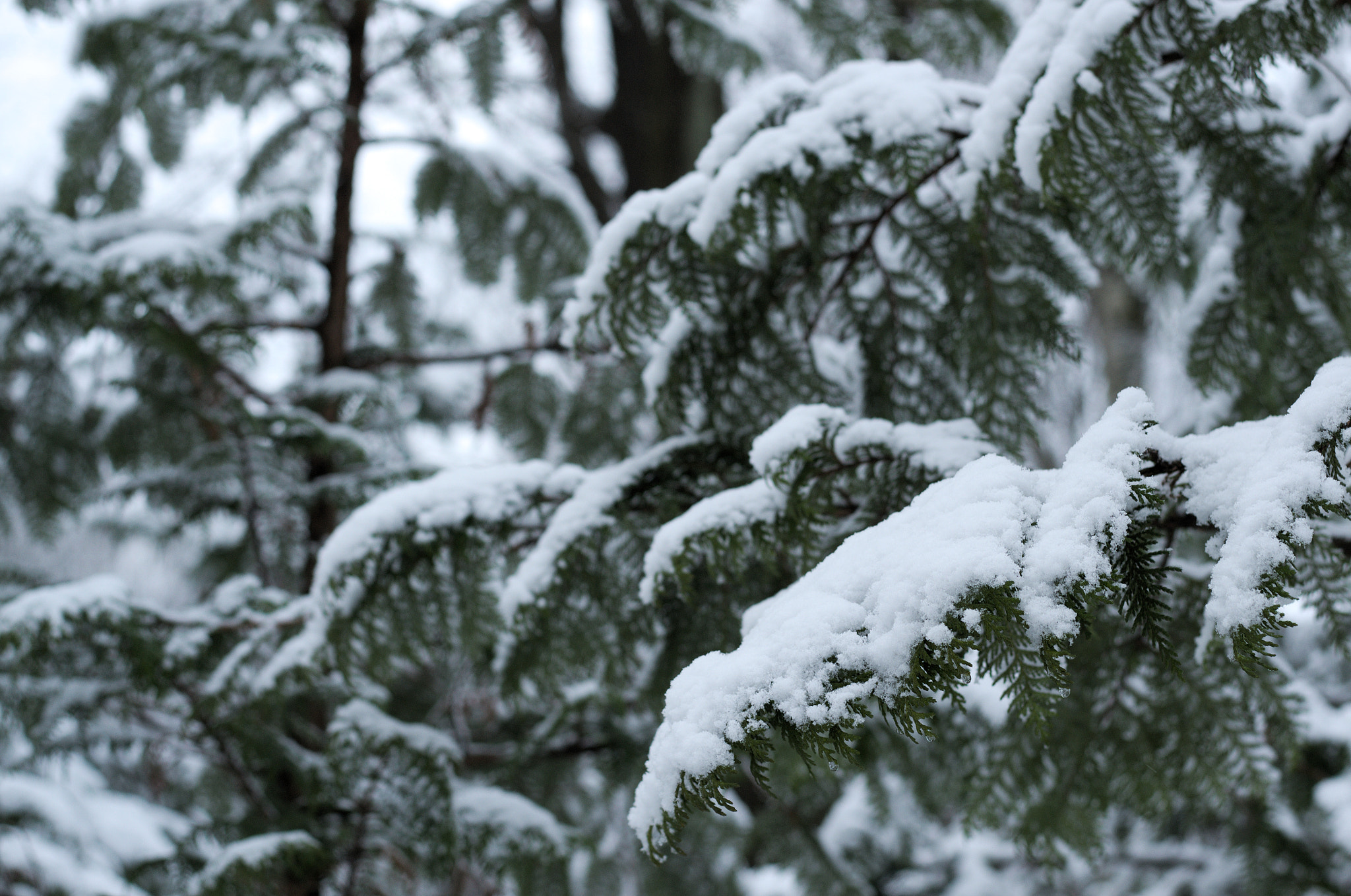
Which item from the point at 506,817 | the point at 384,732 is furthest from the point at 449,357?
the point at 506,817

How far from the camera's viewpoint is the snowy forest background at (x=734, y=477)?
84cm

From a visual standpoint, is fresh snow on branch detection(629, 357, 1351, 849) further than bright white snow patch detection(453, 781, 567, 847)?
No

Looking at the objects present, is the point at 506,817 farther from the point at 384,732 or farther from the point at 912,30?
the point at 912,30

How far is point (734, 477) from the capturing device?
1.53m

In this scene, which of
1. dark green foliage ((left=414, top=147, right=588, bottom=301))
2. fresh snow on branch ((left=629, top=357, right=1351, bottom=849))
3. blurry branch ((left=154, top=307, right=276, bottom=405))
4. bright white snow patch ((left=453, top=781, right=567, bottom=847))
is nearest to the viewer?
fresh snow on branch ((left=629, top=357, right=1351, bottom=849))

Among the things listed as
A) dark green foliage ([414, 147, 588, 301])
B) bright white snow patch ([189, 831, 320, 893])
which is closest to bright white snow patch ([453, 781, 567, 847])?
bright white snow patch ([189, 831, 320, 893])

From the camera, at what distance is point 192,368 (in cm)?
243

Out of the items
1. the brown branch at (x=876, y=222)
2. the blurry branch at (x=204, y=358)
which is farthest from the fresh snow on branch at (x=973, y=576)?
the blurry branch at (x=204, y=358)

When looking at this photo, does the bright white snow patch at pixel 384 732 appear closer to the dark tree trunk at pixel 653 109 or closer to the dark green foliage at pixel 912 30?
the dark green foliage at pixel 912 30

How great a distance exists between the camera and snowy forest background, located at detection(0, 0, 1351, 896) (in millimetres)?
839

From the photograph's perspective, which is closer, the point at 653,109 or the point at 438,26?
the point at 438,26

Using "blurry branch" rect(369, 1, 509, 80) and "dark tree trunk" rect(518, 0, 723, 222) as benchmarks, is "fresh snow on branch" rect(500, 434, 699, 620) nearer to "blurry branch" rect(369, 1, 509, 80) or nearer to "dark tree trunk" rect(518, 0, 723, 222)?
"blurry branch" rect(369, 1, 509, 80)

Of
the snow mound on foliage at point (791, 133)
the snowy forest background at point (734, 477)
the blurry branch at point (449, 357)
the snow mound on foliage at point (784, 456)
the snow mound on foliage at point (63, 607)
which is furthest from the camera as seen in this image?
the blurry branch at point (449, 357)

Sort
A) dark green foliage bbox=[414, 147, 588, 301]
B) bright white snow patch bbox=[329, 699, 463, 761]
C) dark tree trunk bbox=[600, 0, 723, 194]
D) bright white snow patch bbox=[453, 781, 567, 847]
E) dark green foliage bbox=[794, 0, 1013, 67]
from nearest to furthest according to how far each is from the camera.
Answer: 1. bright white snow patch bbox=[329, 699, 463, 761]
2. bright white snow patch bbox=[453, 781, 567, 847]
3. dark green foliage bbox=[794, 0, 1013, 67]
4. dark green foliage bbox=[414, 147, 588, 301]
5. dark tree trunk bbox=[600, 0, 723, 194]
